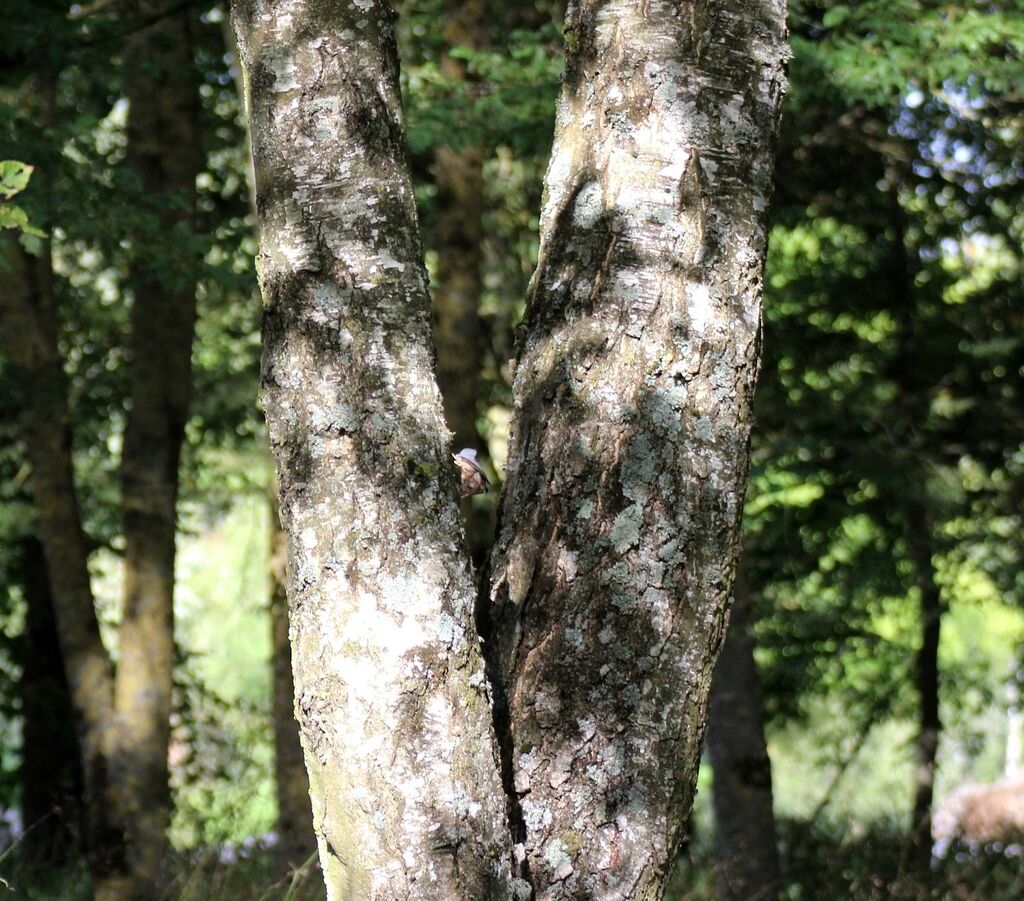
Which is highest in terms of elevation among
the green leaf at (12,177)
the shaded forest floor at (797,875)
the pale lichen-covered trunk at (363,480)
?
the green leaf at (12,177)

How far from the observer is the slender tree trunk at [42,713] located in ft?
30.5

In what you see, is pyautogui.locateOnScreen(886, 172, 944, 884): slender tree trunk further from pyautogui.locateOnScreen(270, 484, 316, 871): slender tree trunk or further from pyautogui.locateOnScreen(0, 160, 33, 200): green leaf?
pyautogui.locateOnScreen(0, 160, 33, 200): green leaf

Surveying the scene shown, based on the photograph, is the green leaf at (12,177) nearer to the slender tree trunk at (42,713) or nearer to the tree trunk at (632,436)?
the tree trunk at (632,436)

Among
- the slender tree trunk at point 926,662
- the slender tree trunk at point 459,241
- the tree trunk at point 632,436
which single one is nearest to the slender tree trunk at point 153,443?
the slender tree trunk at point 459,241

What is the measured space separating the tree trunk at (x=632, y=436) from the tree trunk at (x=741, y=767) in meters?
4.82

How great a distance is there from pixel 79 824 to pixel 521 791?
708 cm

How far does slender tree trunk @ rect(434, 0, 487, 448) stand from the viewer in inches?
298

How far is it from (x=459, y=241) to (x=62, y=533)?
2970 millimetres

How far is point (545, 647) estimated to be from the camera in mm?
2100

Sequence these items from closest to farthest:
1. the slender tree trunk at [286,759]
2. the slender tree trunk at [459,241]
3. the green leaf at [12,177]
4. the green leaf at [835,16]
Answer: the green leaf at [12,177] < the green leaf at [835,16] < the slender tree trunk at [286,759] < the slender tree trunk at [459,241]

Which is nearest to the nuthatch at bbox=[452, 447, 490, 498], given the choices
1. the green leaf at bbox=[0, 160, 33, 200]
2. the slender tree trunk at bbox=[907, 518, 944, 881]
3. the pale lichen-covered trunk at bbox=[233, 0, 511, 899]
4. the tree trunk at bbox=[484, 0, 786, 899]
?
the tree trunk at bbox=[484, 0, 786, 899]

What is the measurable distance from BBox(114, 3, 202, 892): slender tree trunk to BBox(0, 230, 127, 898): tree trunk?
0.44 feet

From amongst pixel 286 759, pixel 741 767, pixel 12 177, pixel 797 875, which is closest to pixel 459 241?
pixel 286 759

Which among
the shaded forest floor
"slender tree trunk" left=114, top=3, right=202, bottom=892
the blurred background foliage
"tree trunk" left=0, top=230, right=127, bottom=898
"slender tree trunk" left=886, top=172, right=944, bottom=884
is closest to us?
the shaded forest floor
